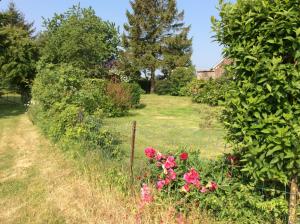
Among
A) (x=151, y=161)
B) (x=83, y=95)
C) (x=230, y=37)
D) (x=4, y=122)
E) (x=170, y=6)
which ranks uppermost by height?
(x=170, y=6)

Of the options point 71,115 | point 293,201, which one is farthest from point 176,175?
point 71,115

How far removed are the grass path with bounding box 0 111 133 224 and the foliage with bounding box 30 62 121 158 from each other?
53cm

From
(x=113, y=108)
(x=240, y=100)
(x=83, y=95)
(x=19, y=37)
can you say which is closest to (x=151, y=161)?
(x=240, y=100)

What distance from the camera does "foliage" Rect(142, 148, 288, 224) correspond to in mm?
3396

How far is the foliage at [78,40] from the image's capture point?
20.7 metres

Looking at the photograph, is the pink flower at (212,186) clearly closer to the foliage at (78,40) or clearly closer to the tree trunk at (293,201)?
the tree trunk at (293,201)

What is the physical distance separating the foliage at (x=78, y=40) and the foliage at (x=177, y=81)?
1046cm

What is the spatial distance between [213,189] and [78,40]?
18.5 meters

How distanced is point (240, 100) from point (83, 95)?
21.4 ft

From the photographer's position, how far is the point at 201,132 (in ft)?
37.7

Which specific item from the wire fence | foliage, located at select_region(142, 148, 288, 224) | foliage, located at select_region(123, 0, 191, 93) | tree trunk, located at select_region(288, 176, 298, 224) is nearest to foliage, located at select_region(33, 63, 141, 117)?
the wire fence

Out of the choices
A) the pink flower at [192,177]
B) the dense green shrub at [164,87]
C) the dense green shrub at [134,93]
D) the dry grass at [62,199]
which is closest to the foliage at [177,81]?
the dense green shrub at [164,87]

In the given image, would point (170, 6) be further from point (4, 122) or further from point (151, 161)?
point (151, 161)

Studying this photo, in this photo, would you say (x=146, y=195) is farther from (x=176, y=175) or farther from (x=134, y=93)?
(x=134, y=93)
